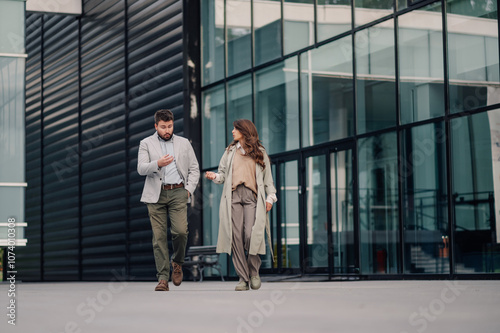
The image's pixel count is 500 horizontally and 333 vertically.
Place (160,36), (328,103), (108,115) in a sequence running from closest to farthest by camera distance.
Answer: (328,103) → (160,36) → (108,115)

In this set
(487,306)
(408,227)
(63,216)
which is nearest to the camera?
(487,306)

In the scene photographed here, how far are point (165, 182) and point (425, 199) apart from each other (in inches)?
201

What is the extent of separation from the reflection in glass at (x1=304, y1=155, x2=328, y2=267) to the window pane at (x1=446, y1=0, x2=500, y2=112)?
9.79 ft

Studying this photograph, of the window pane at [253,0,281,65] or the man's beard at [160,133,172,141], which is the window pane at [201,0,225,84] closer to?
the window pane at [253,0,281,65]

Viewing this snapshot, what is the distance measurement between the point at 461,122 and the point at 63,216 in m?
12.0

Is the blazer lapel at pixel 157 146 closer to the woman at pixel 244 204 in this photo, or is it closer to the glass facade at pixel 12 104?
the woman at pixel 244 204

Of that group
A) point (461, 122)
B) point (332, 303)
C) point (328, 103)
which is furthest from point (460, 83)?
point (332, 303)

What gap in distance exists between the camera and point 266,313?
5973mm

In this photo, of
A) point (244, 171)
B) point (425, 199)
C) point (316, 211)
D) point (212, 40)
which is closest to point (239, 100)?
point (212, 40)

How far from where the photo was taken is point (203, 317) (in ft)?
19.2

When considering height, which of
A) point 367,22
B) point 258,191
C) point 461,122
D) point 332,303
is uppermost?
point 367,22

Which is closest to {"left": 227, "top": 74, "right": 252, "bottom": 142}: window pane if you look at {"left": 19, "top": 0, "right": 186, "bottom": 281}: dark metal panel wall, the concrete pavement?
{"left": 19, "top": 0, "right": 186, "bottom": 281}: dark metal panel wall

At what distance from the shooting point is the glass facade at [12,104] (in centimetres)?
1413

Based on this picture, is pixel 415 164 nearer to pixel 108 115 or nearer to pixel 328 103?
pixel 328 103
